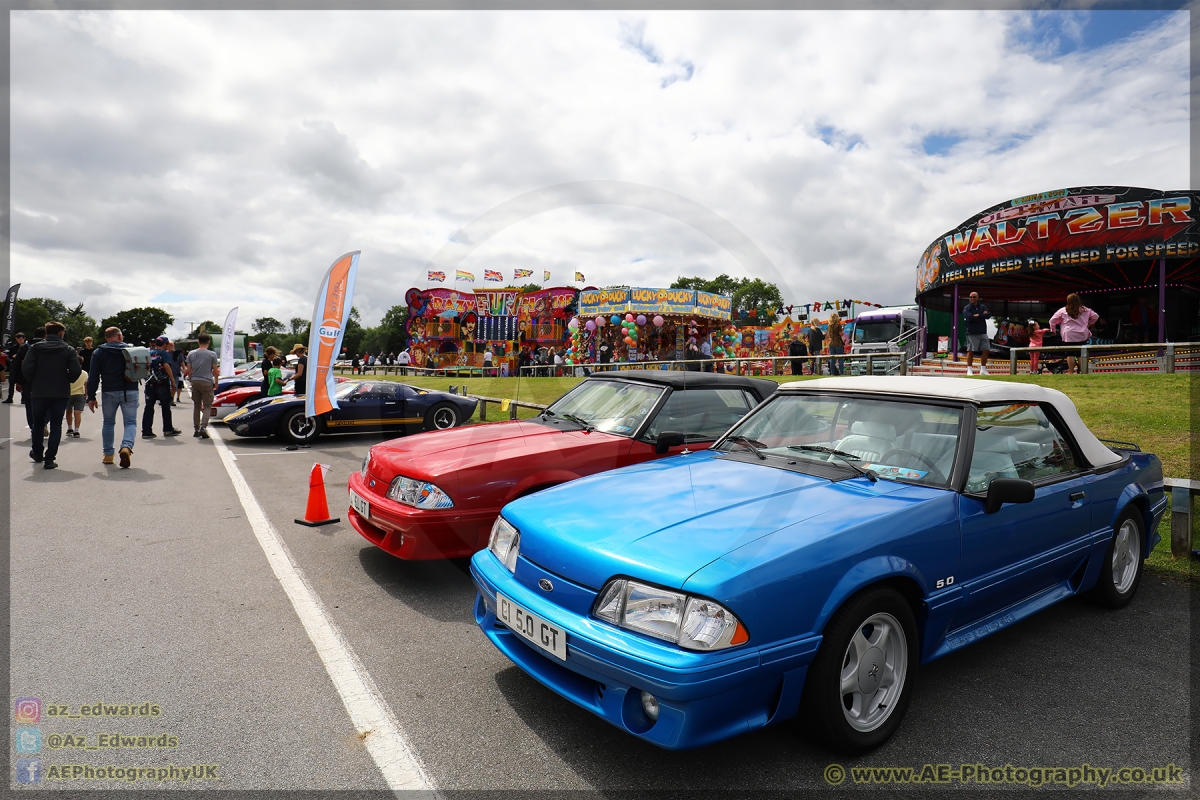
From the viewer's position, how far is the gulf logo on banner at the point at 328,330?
8.77 meters

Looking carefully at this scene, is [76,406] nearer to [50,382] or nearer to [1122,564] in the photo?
[50,382]

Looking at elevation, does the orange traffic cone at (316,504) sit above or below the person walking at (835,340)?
below

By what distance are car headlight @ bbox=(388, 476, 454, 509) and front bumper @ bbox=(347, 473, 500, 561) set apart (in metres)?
0.04

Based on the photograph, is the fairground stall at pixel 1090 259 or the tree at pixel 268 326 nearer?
the fairground stall at pixel 1090 259

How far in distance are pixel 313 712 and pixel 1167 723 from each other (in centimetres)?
351

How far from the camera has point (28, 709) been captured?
2.63m

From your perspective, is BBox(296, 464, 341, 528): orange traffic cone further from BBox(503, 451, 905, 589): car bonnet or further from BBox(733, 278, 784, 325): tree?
BBox(733, 278, 784, 325): tree

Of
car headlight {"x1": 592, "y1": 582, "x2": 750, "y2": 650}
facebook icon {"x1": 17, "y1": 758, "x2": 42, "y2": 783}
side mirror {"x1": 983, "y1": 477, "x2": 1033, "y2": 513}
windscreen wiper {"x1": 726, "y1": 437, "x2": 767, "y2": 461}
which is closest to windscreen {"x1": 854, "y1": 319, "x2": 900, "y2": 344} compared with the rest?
windscreen wiper {"x1": 726, "y1": 437, "x2": 767, "y2": 461}

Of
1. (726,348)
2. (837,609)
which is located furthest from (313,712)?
(726,348)

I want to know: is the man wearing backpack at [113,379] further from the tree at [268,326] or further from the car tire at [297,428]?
the tree at [268,326]

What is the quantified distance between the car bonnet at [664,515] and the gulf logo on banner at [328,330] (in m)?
6.68

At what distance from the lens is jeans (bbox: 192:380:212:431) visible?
444 inches

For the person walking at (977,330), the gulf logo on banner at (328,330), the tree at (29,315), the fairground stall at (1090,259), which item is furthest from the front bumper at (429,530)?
the tree at (29,315)

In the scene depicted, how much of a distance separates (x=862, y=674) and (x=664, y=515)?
37.9 inches
